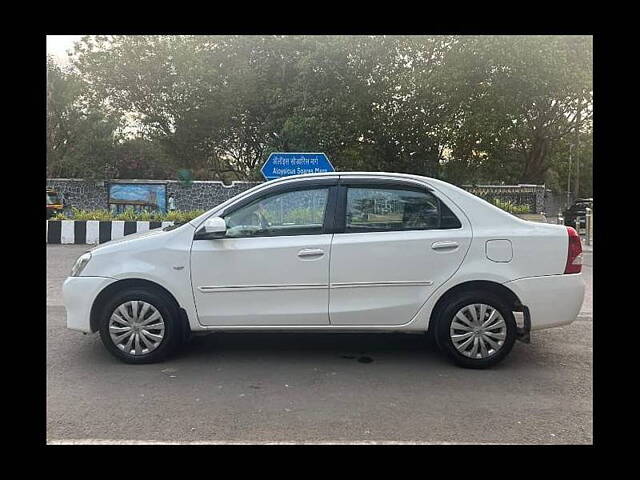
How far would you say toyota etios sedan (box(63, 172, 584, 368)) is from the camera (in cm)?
423

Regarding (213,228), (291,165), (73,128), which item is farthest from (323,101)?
(213,228)

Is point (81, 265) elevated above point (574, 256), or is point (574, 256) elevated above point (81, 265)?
point (574, 256)

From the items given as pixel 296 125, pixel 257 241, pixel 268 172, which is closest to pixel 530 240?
pixel 257 241

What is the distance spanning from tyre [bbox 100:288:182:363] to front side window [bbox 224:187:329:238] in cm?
88

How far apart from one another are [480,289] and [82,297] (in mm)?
3528

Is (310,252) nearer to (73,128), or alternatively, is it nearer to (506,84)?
(506,84)

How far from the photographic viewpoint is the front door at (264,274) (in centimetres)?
424

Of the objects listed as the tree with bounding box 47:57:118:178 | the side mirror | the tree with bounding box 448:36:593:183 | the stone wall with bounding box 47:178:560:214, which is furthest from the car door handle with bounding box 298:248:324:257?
the tree with bounding box 47:57:118:178

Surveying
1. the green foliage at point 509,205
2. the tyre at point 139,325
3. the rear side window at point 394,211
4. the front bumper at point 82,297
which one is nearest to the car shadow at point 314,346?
the tyre at point 139,325

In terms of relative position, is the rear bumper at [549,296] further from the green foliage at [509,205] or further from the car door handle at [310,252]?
the green foliage at [509,205]

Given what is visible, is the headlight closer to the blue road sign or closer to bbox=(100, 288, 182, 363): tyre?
bbox=(100, 288, 182, 363): tyre

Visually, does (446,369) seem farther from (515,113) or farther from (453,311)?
(515,113)

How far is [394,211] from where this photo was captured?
14.4ft

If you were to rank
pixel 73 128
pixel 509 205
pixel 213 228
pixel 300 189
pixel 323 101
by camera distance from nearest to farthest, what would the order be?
pixel 213 228 < pixel 300 189 < pixel 509 205 < pixel 323 101 < pixel 73 128
